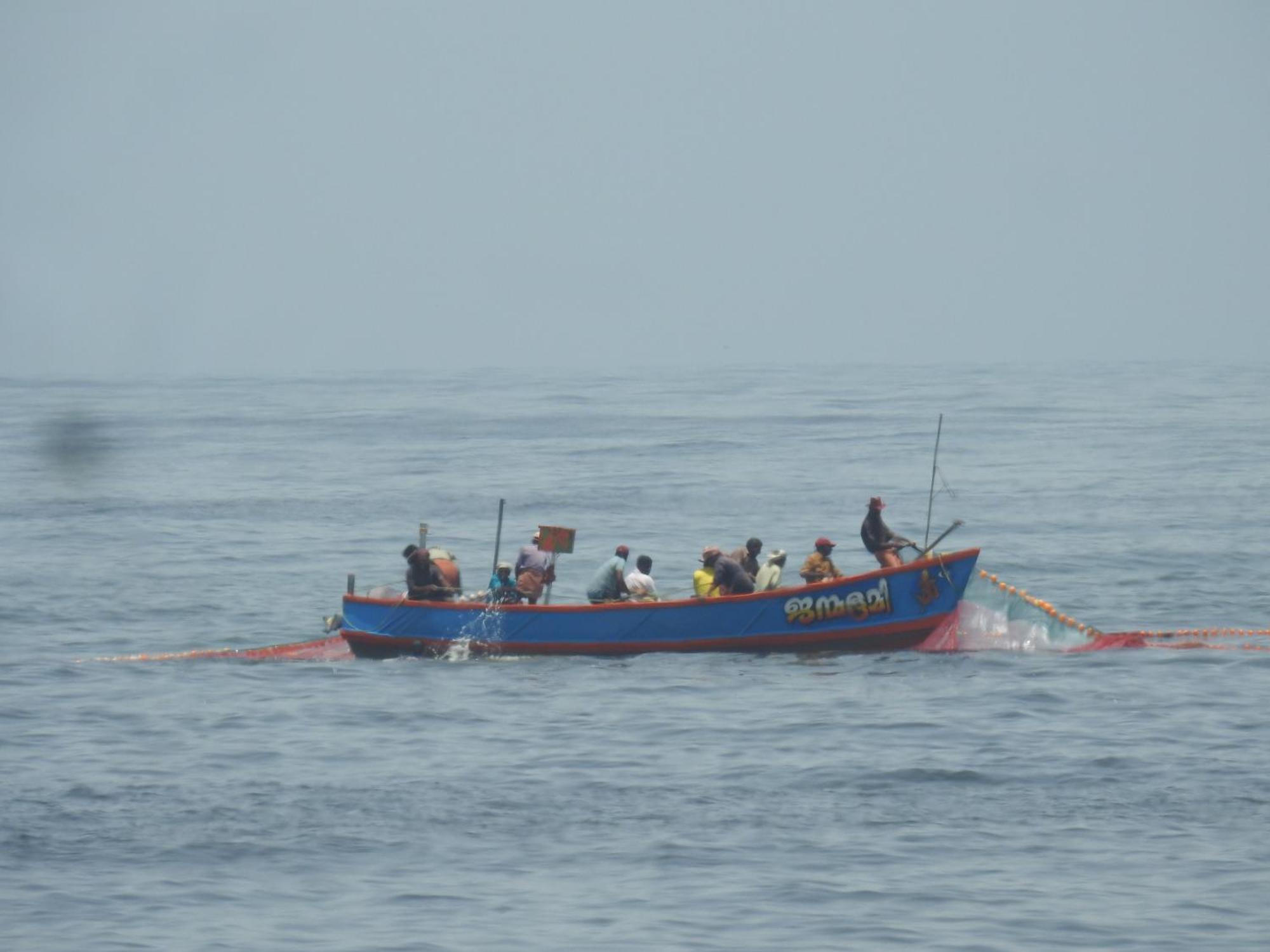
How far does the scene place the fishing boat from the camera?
2467 centimetres

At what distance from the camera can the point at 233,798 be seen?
732 inches

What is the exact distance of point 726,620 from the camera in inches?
989

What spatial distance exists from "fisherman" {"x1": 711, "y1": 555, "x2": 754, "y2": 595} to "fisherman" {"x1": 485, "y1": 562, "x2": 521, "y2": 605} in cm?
282

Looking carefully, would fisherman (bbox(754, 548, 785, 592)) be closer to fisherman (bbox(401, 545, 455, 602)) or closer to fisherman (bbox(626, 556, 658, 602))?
fisherman (bbox(626, 556, 658, 602))

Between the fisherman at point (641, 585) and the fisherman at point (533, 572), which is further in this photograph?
the fisherman at point (533, 572)

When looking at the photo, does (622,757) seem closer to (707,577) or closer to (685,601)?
(685,601)

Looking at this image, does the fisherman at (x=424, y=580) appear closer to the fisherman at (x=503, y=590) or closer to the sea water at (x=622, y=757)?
the sea water at (x=622, y=757)

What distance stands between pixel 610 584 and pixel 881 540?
149 inches

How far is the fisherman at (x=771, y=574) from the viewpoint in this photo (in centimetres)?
2533

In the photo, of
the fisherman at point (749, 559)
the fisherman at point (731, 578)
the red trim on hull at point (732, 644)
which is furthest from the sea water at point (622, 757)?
the fisherman at point (749, 559)

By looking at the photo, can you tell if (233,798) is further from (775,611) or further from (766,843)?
(775,611)

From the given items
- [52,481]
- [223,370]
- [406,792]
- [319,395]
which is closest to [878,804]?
[406,792]

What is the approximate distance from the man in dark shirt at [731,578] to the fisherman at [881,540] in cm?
167

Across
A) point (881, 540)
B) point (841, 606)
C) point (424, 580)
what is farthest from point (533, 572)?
point (881, 540)
